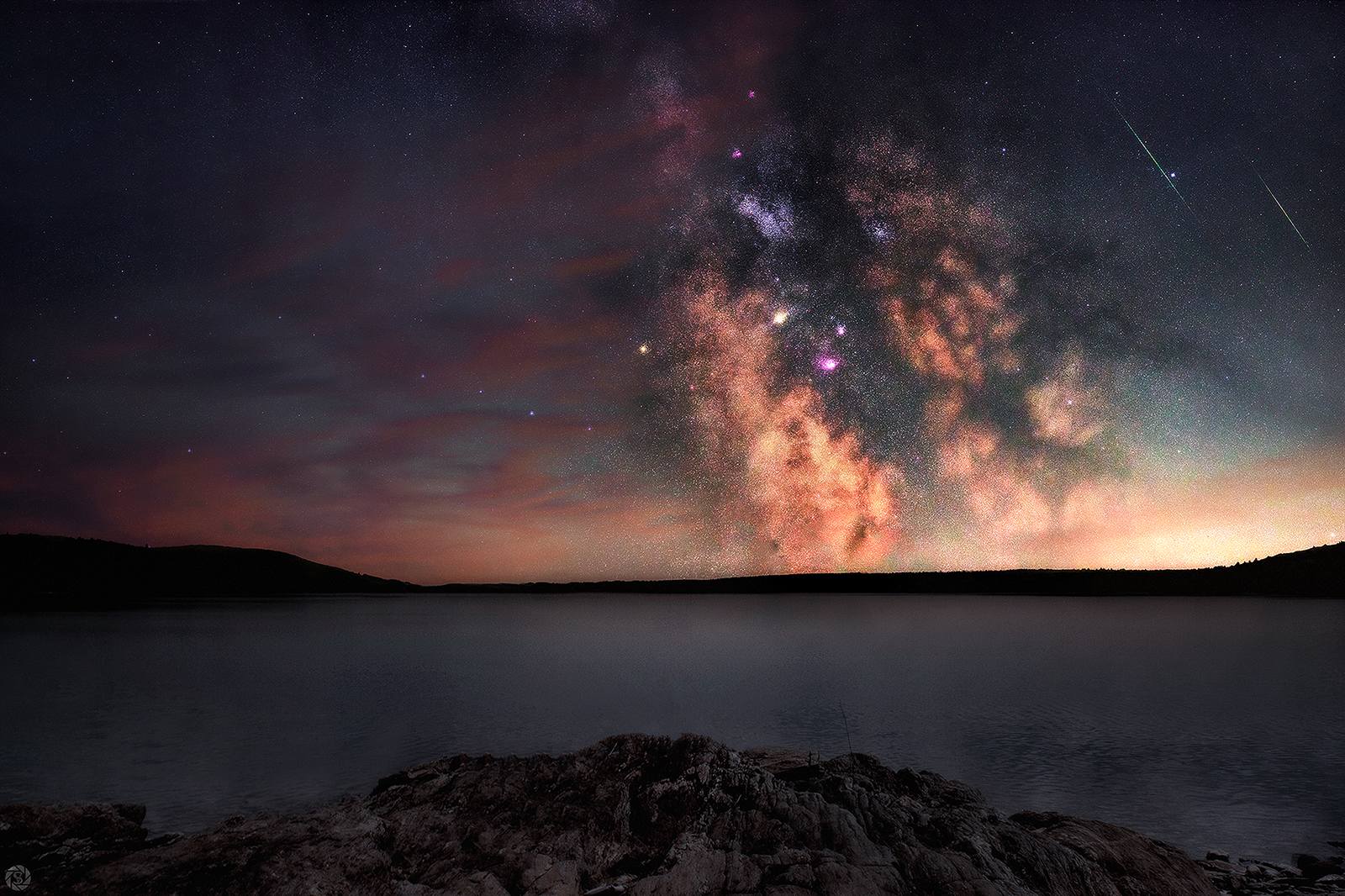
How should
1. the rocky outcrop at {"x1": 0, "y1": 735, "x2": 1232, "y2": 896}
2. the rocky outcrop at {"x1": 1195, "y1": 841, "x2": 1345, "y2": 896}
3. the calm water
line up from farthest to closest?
the calm water < the rocky outcrop at {"x1": 1195, "y1": 841, "x2": 1345, "y2": 896} < the rocky outcrop at {"x1": 0, "y1": 735, "x2": 1232, "y2": 896}

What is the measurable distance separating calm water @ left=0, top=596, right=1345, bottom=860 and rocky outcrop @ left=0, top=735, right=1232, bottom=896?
16.5 feet

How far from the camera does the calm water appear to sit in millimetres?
15797

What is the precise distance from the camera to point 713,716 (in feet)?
84.2

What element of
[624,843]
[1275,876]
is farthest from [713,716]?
[624,843]

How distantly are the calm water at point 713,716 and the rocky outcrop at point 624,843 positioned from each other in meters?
5.04

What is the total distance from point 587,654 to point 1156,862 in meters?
45.9

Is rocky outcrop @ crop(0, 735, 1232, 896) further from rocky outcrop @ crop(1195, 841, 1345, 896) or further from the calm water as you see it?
the calm water

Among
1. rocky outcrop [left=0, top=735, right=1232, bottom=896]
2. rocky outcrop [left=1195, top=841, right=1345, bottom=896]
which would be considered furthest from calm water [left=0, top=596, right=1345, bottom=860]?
rocky outcrop [left=0, top=735, right=1232, bottom=896]

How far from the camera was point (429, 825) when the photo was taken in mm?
9180

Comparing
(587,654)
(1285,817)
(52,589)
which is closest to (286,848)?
(1285,817)

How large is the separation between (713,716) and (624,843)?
17.8m

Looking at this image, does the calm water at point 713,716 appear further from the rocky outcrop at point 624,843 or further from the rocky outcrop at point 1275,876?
the rocky outcrop at point 624,843

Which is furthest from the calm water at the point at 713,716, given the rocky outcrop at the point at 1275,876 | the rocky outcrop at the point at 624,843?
the rocky outcrop at the point at 624,843

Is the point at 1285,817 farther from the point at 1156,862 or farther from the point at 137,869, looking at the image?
the point at 137,869
